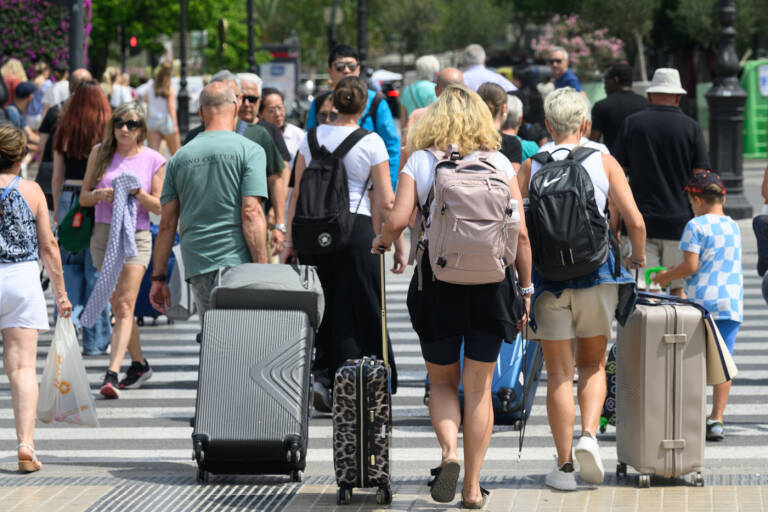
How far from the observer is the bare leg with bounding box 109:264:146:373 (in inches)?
352

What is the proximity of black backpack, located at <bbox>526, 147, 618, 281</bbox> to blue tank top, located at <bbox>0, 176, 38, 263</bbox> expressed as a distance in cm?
254

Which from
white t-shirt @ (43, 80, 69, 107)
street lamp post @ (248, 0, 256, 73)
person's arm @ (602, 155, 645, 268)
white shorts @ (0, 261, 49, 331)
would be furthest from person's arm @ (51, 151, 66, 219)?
street lamp post @ (248, 0, 256, 73)

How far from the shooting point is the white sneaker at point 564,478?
6293mm

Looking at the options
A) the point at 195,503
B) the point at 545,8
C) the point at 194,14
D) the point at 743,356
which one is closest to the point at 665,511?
the point at 195,503

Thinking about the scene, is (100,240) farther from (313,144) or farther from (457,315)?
(457,315)

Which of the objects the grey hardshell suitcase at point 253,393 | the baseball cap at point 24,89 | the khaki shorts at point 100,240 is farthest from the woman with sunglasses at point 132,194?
the baseball cap at point 24,89

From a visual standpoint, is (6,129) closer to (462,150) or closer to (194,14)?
(462,150)

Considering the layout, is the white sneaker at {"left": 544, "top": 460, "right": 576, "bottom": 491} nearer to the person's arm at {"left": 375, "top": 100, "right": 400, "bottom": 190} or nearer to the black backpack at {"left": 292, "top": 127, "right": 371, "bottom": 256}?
the black backpack at {"left": 292, "top": 127, "right": 371, "bottom": 256}

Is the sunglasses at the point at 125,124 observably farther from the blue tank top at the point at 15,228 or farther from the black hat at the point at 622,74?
the black hat at the point at 622,74

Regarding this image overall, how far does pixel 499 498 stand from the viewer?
6.18 m

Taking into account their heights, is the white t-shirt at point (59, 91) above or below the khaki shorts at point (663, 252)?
above

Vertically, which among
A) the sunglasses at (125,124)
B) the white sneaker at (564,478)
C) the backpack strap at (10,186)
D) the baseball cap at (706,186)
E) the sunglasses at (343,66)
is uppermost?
the sunglasses at (343,66)

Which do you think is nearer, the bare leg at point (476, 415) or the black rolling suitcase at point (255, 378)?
the bare leg at point (476, 415)

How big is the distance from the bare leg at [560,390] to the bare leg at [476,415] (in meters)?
0.44
